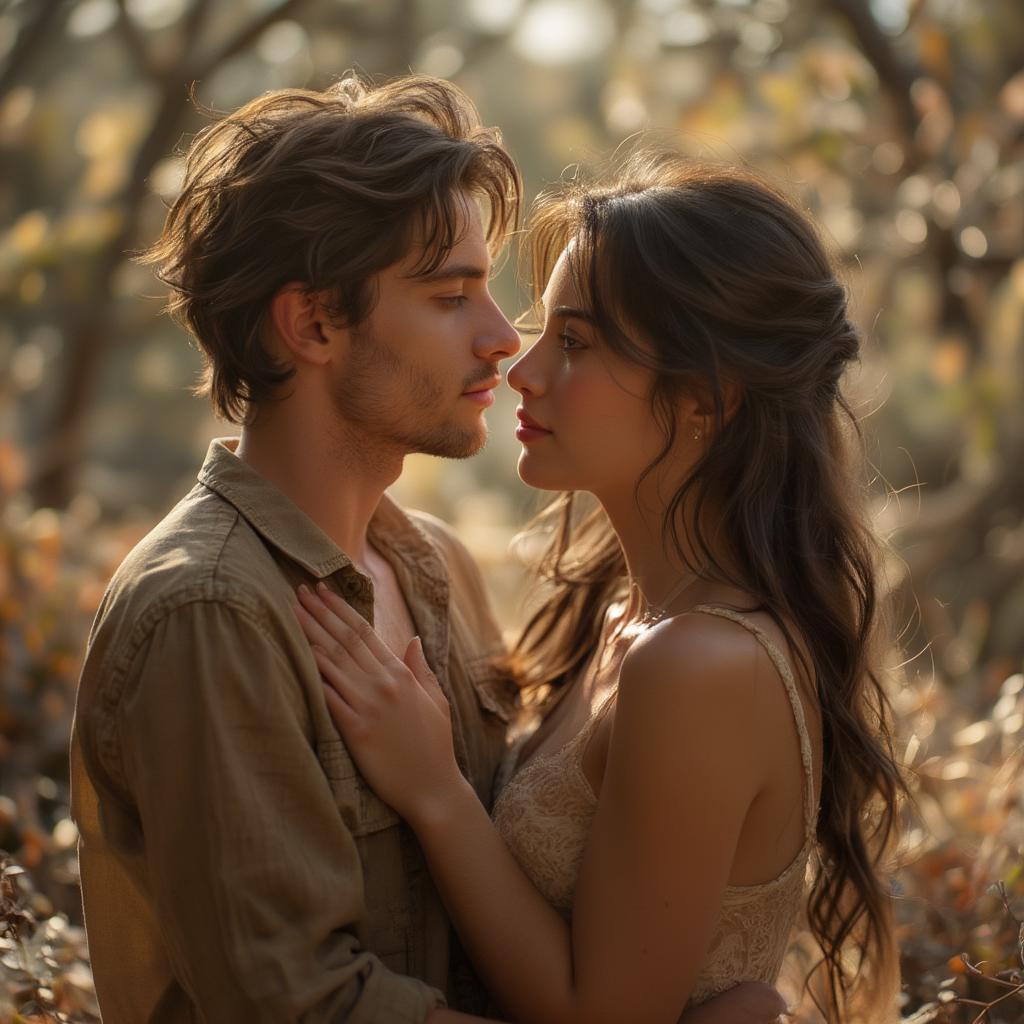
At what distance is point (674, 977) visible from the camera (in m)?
2.34

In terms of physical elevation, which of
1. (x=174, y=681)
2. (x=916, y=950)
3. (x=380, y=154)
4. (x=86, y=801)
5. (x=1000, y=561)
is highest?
(x=380, y=154)

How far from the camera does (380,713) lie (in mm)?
2402

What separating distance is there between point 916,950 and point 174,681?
→ 204 centimetres

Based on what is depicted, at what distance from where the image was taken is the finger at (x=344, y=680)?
239 cm

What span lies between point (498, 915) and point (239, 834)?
0.53 meters

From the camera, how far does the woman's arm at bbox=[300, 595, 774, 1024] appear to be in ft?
7.50

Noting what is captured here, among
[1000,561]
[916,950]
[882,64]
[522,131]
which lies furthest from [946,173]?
[522,131]

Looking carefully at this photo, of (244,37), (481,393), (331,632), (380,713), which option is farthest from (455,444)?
(244,37)

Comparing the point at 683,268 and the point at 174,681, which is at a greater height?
the point at 683,268

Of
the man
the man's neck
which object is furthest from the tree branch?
the man's neck

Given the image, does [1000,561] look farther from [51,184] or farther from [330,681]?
[51,184]

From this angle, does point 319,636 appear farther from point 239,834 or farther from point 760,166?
point 760,166

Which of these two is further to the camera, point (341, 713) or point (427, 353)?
point (427, 353)

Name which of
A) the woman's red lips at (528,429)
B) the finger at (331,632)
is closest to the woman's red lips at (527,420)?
the woman's red lips at (528,429)
